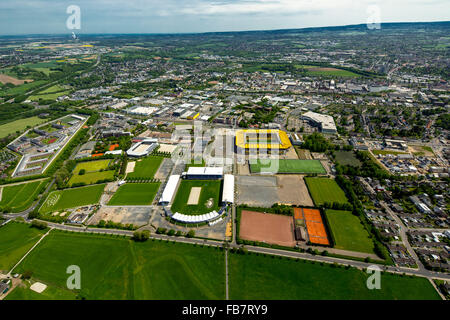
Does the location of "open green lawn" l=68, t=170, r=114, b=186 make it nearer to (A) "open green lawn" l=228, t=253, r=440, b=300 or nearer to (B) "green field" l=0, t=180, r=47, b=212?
(B) "green field" l=0, t=180, r=47, b=212

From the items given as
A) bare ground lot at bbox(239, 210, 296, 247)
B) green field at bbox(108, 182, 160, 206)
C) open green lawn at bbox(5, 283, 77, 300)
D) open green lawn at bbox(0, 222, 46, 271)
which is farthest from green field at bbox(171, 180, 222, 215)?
open green lawn at bbox(0, 222, 46, 271)

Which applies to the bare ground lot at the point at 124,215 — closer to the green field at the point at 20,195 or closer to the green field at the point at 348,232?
the green field at the point at 20,195

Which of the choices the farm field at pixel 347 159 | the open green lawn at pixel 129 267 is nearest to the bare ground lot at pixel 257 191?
the open green lawn at pixel 129 267

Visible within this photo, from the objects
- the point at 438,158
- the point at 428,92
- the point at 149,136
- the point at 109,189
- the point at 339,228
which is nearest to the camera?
the point at 339,228

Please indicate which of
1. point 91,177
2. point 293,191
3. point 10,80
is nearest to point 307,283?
point 293,191

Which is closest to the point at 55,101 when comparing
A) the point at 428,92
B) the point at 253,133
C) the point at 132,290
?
the point at 253,133
